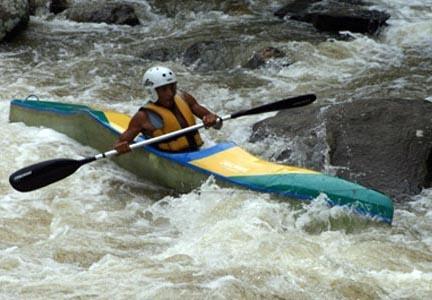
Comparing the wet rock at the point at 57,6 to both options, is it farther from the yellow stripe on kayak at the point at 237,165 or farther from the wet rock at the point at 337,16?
the yellow stripe on kayak at the point at 237,165

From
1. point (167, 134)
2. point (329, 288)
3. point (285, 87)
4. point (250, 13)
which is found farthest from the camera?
point (250, 13)

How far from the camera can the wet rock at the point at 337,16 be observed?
11.5 metres

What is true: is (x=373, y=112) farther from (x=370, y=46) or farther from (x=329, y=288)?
(x=370, y=46)

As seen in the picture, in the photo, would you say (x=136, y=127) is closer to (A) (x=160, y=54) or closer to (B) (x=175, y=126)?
(B) (x=175, y=126)

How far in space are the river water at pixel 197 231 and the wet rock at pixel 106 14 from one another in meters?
3.32

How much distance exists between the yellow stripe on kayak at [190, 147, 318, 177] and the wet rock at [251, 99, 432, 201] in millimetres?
837

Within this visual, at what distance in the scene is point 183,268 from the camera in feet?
14.5

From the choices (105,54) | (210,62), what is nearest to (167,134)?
(210,62)

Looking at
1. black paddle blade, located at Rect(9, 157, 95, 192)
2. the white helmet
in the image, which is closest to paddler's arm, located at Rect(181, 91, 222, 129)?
the white helmet

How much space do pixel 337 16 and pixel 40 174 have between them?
7317 millimetres

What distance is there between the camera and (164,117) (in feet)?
19.6

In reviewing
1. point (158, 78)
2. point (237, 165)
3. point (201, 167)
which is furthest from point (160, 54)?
point (237, 165)

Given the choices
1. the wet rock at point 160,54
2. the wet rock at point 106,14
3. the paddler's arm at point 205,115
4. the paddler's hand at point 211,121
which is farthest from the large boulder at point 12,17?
the paddler's hand at point 211,121

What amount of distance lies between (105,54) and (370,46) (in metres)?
3.92
